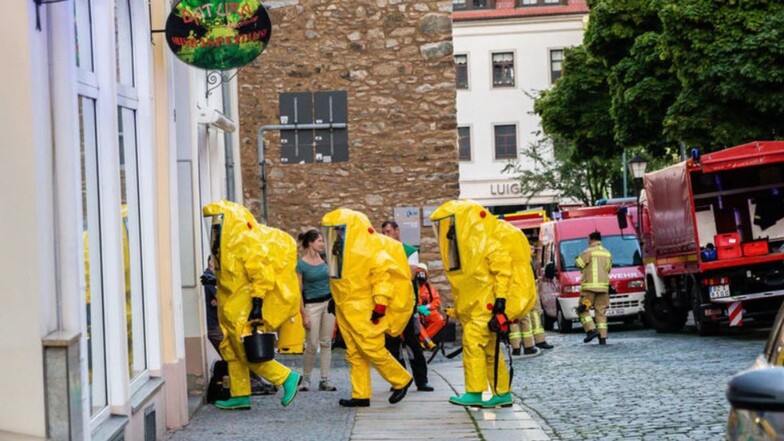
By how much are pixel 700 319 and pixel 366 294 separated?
11128 millimetres

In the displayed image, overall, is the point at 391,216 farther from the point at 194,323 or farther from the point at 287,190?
the point at 194,323

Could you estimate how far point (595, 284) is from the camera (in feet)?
75.7


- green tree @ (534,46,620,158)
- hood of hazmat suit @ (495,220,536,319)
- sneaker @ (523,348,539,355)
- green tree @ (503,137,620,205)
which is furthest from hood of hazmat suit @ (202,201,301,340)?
green tree @ (503,137,620,205)

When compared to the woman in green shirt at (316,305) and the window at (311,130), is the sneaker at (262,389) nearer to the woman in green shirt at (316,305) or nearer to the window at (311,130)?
the woman in green shirt at (316,305)

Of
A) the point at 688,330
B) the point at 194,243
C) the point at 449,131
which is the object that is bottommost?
the point at 688,330

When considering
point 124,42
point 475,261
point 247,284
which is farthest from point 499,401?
point 124,42

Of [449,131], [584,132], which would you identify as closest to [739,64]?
[449,131]

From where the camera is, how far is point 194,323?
1398cm

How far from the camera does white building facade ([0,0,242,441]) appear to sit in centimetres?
721

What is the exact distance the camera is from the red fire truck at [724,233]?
909 inches

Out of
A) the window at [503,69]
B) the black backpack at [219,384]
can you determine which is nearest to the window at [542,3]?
the window at [503,69]

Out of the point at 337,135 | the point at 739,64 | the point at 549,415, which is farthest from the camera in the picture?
the point at 739,64

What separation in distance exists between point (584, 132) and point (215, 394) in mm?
29497

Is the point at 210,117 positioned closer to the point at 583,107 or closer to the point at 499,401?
the point at 499,401
